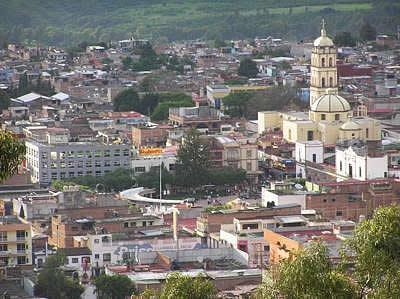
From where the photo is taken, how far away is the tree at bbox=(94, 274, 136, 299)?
24.5 meters

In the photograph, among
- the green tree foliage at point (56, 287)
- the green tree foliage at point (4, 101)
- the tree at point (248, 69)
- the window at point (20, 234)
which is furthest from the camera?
the tree at point (248, 69)

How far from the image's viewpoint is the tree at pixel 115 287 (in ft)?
80.3

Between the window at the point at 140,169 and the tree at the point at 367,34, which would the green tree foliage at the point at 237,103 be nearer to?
Answer: the window at the point at 140,169

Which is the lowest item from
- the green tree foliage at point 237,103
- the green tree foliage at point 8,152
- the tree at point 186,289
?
the green tree foliage at point 237,103

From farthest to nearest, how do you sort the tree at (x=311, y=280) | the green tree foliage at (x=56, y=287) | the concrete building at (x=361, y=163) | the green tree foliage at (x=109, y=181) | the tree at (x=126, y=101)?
the tree at (x=126, y=101) → the green tree foliage at (x=109, y=181) → the concrete building at (x=361, y=163) → the green tree foliage at (x=56, y=287) → the tree at (x=311, y=280)

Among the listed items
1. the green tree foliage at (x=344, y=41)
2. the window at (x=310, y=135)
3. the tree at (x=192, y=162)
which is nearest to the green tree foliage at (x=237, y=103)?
→ the window at (x=310, y=135)

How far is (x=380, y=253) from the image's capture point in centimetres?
1384

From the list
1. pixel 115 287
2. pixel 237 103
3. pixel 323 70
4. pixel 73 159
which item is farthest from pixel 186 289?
pixel 237 103

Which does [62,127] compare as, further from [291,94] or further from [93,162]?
[291,94]

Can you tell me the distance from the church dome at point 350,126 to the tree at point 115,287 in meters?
15.6

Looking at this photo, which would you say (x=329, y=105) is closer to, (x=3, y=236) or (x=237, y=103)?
(x=237, y=103)

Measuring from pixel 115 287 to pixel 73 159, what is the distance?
587 inches

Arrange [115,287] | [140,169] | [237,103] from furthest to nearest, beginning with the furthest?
[237,103], [140,169], [115,287]

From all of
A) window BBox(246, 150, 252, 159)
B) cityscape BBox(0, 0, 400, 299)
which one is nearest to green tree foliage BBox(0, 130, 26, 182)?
cityscape BBox(0, 0, 400, 299)
